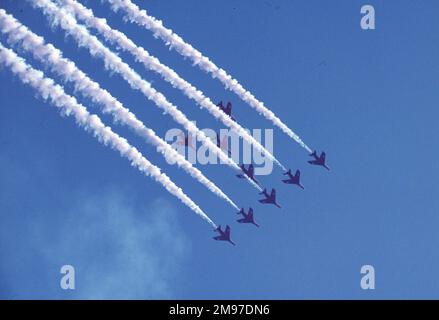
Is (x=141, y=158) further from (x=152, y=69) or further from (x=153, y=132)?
(x=152, y=69)

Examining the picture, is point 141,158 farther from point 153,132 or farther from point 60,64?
point 60,64

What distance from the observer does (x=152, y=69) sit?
2559 cm
